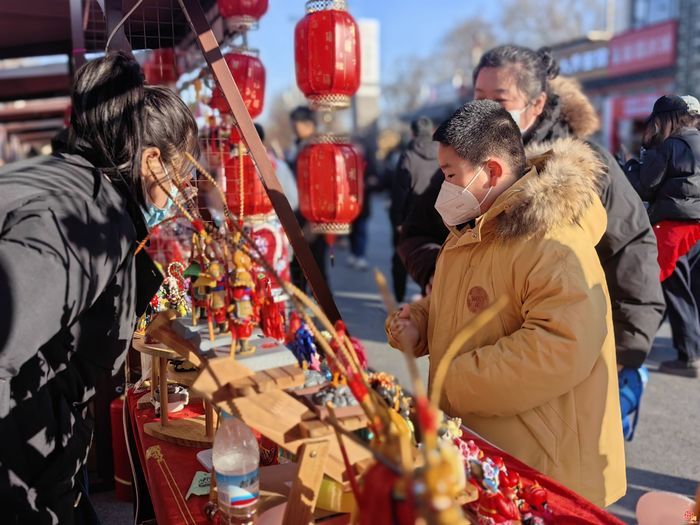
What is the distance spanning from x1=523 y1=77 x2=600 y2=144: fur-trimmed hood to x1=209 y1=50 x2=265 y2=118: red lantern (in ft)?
5.92

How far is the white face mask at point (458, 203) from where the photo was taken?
1.82m

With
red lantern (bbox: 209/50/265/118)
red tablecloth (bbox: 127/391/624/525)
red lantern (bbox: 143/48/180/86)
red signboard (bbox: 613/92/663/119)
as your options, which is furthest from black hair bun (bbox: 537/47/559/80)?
red signboard (bbox: 613/92/663/119)

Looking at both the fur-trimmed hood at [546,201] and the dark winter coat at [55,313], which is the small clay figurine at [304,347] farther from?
the fur-trimmed hood at [546,201]

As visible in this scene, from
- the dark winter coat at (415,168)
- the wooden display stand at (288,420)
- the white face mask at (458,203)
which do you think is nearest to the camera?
the wooden display stand at (288,420)

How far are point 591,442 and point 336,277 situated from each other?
23.8ft

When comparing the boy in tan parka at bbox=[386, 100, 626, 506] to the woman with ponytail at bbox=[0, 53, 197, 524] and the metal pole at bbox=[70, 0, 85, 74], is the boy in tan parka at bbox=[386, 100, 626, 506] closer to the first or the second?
the woman with ponytail at bbox=[0, 53, 197, 524]

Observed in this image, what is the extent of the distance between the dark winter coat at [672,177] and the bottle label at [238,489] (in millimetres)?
2926

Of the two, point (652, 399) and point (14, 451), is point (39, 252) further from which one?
point (652, 399)

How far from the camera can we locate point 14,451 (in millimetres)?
1353

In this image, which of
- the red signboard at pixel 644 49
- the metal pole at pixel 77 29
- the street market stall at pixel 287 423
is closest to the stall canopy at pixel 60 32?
the metal pole at pixel 77 29

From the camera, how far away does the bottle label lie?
4.39ft

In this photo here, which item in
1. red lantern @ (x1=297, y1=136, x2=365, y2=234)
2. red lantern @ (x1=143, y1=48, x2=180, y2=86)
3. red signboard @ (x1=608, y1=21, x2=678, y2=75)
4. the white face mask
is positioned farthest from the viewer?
red signboard @ (x1=608, y1=21, x2=678, y2=75)

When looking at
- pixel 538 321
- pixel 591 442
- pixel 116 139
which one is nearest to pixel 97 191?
pixel 116 139

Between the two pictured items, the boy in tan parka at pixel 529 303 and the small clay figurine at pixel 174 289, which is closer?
the boy in tan parka at pixel 529 303
